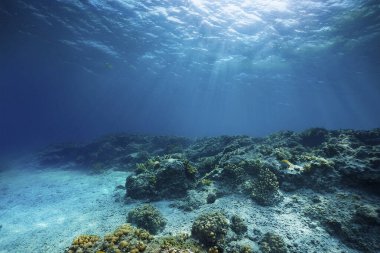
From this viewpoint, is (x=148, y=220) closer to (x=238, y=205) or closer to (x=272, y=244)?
(x=238, y=205)

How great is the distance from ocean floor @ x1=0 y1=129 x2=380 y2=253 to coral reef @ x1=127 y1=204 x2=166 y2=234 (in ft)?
0.23

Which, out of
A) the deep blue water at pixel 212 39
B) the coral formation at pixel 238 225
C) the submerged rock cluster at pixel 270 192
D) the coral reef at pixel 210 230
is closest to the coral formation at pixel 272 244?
the submerged rock cluster at pixel 270 192

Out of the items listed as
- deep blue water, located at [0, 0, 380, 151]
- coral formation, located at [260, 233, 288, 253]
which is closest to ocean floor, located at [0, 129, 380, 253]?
coral formation, located at [260, 233, 288, 253]

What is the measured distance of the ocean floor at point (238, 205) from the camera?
23.4ft

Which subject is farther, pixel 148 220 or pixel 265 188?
pixel 265 188

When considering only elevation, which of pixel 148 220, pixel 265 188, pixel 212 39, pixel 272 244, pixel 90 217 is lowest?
pixel 90 217

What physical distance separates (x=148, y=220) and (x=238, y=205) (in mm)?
3272

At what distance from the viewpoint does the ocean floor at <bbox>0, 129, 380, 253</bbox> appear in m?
7.12

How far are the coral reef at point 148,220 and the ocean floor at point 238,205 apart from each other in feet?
0.23

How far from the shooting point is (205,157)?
16141 mm

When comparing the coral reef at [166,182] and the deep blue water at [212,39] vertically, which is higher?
the deep blue water at [212,39]

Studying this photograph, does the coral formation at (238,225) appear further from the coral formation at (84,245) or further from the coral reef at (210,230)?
the coral formation at (84,245)

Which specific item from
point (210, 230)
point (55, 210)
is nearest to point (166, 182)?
point (210, 230)

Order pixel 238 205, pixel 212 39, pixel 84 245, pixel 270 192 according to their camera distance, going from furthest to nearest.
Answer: pixel 212 39 → pixel 270 192 → pixel 238 205 → pixel 84 245
